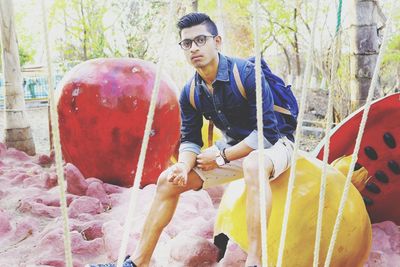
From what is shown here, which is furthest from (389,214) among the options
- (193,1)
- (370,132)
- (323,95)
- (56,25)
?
(56,25)

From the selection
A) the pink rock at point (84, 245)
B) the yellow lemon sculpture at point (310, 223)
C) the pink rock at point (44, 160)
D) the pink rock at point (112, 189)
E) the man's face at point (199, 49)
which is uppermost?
the man's face at point (199, 49)

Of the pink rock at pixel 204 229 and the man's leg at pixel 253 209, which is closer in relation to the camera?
the man's leg at pixel 253 209

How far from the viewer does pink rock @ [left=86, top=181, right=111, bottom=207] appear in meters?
2.85

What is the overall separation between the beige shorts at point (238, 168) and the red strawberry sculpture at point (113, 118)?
1274 millimetres

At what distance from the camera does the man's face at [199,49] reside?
1.76 meters

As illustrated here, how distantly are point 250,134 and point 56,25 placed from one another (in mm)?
7823

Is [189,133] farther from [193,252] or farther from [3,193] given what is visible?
[3,193]

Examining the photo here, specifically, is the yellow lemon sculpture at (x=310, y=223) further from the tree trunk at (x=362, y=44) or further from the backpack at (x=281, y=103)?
the tree trunk at (x=362, y=44)

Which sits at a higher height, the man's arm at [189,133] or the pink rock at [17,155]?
the man's arm at [189,133]

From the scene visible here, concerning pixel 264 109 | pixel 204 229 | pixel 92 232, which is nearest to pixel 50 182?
pixel 92 232

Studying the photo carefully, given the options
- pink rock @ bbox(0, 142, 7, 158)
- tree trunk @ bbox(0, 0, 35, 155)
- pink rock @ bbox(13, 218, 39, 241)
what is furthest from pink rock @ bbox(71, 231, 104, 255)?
tree trunk @ bbox(0, 0, 35, 155)

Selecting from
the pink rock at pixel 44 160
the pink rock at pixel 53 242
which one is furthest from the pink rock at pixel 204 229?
the pink rock at pixel 44 160

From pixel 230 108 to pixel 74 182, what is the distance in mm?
1475

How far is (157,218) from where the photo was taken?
5.85ft
